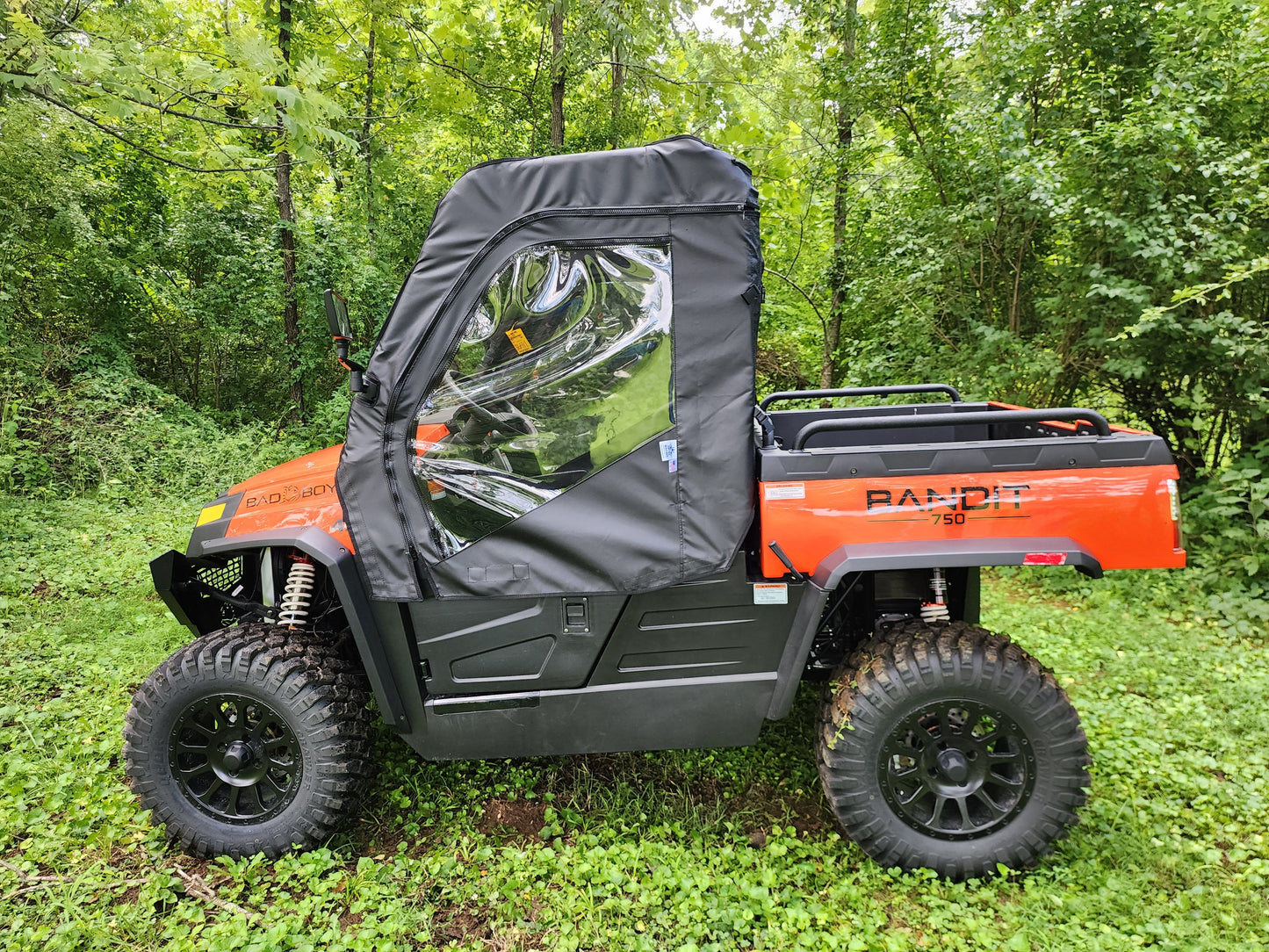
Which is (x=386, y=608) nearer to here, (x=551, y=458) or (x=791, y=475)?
(x=551, y=458)

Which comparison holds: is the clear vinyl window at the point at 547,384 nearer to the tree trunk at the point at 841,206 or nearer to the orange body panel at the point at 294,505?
the orange body panel at the point at 294,505

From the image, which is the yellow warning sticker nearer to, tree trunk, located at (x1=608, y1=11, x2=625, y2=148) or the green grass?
the green grass

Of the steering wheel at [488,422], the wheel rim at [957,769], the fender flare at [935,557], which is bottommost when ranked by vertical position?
the wheel rim at [957,769]

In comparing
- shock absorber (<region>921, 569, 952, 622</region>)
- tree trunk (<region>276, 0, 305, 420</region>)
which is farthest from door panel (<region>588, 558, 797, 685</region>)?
tree trunk (<region>276, 0, 305, 420</region>)

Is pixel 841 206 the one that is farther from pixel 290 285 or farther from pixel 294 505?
pixel 294 505

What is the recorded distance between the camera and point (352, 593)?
224cm

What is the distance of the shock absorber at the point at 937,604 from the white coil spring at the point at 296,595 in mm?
2226

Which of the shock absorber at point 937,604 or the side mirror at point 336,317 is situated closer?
the side mirror at point 336,317

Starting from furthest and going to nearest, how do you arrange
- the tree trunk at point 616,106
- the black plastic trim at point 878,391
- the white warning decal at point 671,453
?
the tree trunk at point 616,106 → the black plastic trim at point 878,391 → the white warning decal at point 671,453

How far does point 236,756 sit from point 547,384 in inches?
65.4

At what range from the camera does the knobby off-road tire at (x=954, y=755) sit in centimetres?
219

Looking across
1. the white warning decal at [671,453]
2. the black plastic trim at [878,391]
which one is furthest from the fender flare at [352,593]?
the black plastic trim at [878,391]

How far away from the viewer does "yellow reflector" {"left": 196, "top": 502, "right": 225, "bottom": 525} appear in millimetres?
2502

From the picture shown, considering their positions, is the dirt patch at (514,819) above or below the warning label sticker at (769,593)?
below
